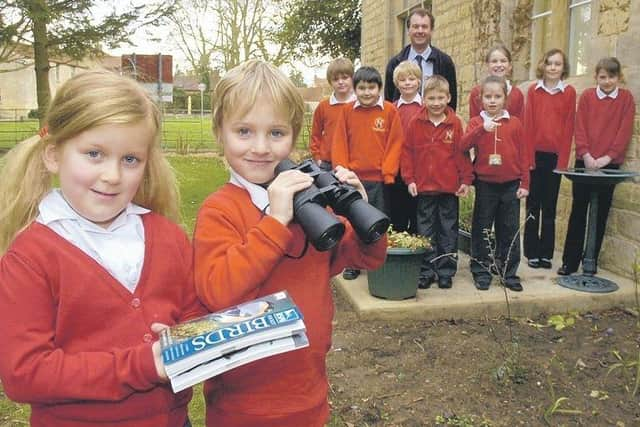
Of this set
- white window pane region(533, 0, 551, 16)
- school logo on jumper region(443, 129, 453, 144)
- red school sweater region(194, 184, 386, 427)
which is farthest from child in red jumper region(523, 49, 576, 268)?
red school sweater region(194, 184, 386, 427)

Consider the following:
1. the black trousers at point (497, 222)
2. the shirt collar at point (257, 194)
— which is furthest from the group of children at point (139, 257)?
the black trousers at point (497, 222)

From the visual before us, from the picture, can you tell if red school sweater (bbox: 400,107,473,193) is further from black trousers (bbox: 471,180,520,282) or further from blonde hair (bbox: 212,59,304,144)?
blonde hair (bbox: 212,59,304,144)

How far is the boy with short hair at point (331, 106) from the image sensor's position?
5.30 metres

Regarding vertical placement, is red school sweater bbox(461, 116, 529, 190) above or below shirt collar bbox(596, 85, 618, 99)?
below

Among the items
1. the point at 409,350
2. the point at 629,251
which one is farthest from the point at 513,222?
the point at 409,350

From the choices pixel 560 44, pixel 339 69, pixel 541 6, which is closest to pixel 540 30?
pixel 541 6

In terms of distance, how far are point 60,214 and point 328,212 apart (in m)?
0.61

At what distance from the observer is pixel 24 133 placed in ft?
66.7

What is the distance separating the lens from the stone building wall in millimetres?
4867

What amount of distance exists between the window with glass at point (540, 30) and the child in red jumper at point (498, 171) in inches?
90.4

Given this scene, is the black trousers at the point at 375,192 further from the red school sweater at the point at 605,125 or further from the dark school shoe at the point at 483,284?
the red school sweater at the point at 605,125

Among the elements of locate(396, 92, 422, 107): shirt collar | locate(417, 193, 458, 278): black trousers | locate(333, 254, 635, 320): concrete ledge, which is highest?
locate(396, 92, 422, 107): shirt collar

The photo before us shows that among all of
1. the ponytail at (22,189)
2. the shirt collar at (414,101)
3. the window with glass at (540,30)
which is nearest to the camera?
the ponytail at (22,189)

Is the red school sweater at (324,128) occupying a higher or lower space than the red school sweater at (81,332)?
higher
